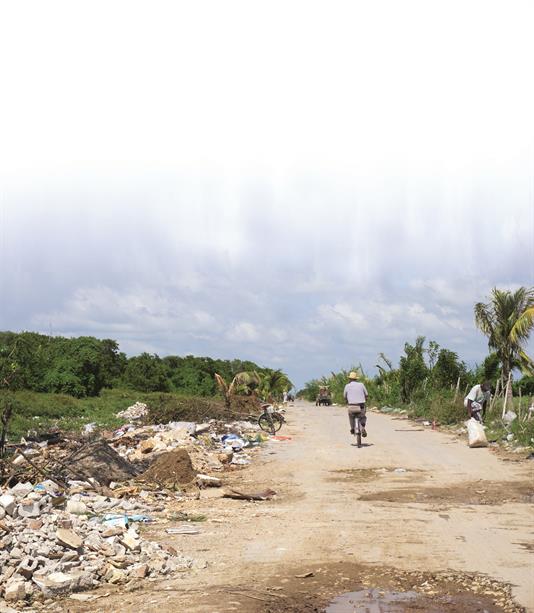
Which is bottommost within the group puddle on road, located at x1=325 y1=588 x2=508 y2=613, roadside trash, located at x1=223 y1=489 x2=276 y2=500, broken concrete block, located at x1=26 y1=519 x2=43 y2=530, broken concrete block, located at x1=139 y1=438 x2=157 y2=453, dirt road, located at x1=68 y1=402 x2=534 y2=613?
puddle on road, located at x1=325 y1=588 x2=508 y2=613

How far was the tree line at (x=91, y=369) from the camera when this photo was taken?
37.1m

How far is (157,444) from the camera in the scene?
1733cm

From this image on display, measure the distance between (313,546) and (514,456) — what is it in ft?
32.2

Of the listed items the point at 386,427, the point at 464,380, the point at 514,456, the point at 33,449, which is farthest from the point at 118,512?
the point at 464,380

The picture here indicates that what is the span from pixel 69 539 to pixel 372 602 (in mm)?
3170

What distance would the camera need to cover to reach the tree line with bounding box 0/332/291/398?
122ft

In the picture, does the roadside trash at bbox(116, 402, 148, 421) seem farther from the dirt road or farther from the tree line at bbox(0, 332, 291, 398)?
the dirt road

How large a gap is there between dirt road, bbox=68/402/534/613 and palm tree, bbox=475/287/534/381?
36.4 feet

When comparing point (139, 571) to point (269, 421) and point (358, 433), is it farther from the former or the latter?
point (269, 421)

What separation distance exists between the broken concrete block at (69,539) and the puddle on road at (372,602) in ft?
9.06

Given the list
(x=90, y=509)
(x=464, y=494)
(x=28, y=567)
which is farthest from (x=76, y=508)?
(x=464, y=494)

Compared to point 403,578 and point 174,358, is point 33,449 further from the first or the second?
point 174,358

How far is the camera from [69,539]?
742 centimetres

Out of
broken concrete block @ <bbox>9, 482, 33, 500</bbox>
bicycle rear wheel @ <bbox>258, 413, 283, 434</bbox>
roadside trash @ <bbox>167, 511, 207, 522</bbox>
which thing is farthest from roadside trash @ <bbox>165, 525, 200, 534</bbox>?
bicycle rear wheel @ <bbox>258, 413, 283, 434</bbox>
